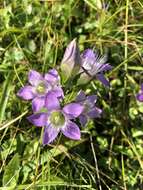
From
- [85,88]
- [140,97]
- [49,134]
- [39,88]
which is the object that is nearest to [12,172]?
[49,134]

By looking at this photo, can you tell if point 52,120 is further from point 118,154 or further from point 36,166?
point 118,154

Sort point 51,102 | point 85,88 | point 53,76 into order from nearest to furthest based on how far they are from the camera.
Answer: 1. point 51,102
2. point 53,76
3. point 85,88

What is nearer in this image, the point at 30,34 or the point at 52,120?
the point at 52,120

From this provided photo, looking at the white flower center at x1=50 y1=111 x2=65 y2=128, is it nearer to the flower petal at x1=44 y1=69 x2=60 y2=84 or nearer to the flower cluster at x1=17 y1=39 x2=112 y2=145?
the flower cluster at x1=17 y1=39 x2=112 y2=145

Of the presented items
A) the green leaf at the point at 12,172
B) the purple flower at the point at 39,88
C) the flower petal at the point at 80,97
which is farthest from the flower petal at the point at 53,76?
the green leaf at the point at 12,172

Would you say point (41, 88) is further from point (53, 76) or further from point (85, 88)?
point (85, 88)

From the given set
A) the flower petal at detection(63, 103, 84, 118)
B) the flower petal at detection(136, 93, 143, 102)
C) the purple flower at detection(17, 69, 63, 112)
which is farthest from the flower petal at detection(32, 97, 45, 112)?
the flower petal at detection(136, 93, 143, 102)

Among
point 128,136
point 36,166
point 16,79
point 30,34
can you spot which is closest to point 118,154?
point 128,136
